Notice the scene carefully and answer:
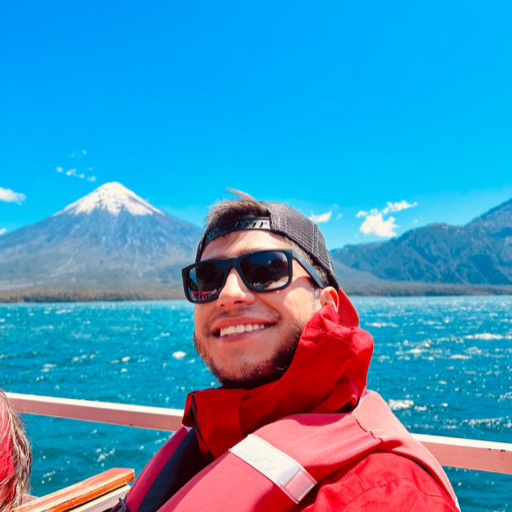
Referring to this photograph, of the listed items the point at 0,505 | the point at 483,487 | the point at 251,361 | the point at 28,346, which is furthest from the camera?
the point at 28,346

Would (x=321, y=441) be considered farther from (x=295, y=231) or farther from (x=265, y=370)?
(x=295, y=231)

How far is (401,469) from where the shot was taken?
104 centimetres

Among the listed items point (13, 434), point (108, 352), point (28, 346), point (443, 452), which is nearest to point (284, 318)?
point (13, 434)

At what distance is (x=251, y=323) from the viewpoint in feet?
5.13

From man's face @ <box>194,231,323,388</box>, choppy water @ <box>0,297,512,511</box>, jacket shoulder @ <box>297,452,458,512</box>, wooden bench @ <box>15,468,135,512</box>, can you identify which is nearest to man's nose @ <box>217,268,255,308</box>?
man's face @ <box>194,231,323,388</box>

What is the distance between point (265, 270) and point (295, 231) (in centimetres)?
23

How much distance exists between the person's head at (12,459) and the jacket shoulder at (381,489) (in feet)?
2.47

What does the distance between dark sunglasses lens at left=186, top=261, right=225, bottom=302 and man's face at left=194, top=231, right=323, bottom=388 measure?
5 centimetres

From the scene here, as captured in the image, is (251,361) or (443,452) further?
(443,452)

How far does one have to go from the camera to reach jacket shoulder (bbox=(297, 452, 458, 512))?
950 millimetres

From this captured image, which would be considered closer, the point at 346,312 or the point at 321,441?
the point at 321,441

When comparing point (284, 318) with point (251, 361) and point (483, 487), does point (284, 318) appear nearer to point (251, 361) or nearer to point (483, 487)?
point (251, 361)

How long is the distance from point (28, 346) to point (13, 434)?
4722cm

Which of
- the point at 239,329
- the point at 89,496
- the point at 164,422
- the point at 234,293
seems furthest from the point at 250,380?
the point at 164,422
